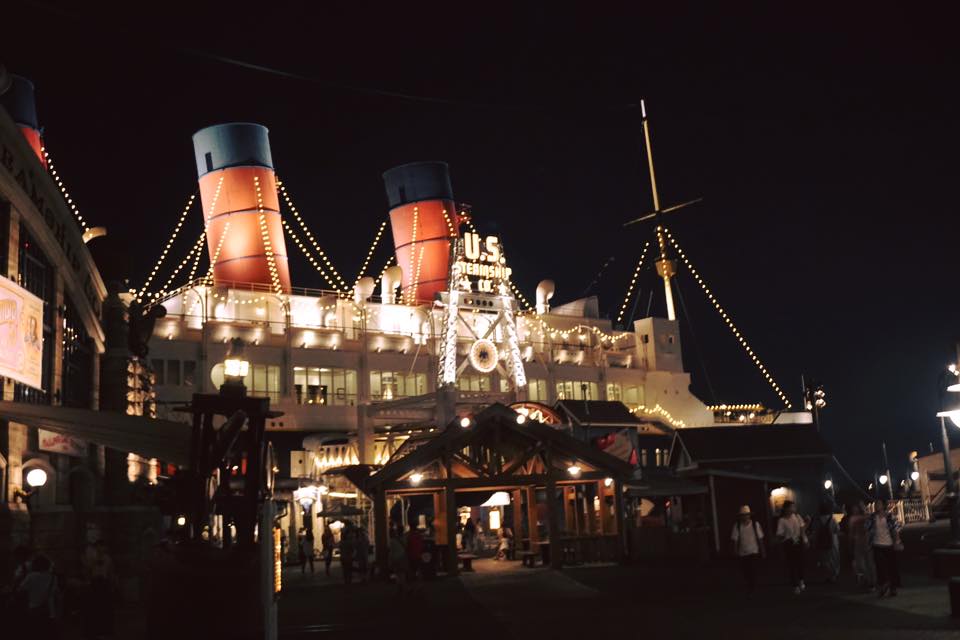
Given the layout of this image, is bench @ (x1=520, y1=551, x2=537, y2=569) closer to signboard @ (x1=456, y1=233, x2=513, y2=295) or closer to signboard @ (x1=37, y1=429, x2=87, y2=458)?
signboard @ (x1=37, y1=429, x2=87, y2=458)

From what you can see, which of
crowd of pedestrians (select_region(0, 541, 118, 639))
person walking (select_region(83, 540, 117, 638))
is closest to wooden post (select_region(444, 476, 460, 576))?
crowd of pedestrians (select_region(0, 541, 118, 639))

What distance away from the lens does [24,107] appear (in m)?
41.7

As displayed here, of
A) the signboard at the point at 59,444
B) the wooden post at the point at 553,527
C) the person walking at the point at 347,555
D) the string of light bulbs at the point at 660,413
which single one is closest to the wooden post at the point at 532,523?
the wooden post at the point at 553,527

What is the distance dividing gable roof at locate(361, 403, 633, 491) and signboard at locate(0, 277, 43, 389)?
923 centimetres

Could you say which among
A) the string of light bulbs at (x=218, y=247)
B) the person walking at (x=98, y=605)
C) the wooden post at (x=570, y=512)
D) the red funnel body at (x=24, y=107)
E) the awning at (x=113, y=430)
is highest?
the red funnel body at (x=24, y=107)

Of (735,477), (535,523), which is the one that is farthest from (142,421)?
(735,477)

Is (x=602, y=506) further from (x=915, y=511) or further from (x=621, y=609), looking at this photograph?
(x=915, y=511)

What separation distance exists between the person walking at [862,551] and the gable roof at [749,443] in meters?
18.0

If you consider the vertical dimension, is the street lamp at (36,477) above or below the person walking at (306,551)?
above

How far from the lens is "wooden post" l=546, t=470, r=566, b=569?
1004 inches

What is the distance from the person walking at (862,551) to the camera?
53.7ft

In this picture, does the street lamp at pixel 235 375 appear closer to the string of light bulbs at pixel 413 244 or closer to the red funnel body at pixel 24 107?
the red funnel body at pixel 24 107

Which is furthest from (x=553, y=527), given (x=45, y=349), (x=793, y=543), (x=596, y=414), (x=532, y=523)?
(x=596, y=414)

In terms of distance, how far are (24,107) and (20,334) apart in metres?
27.8
